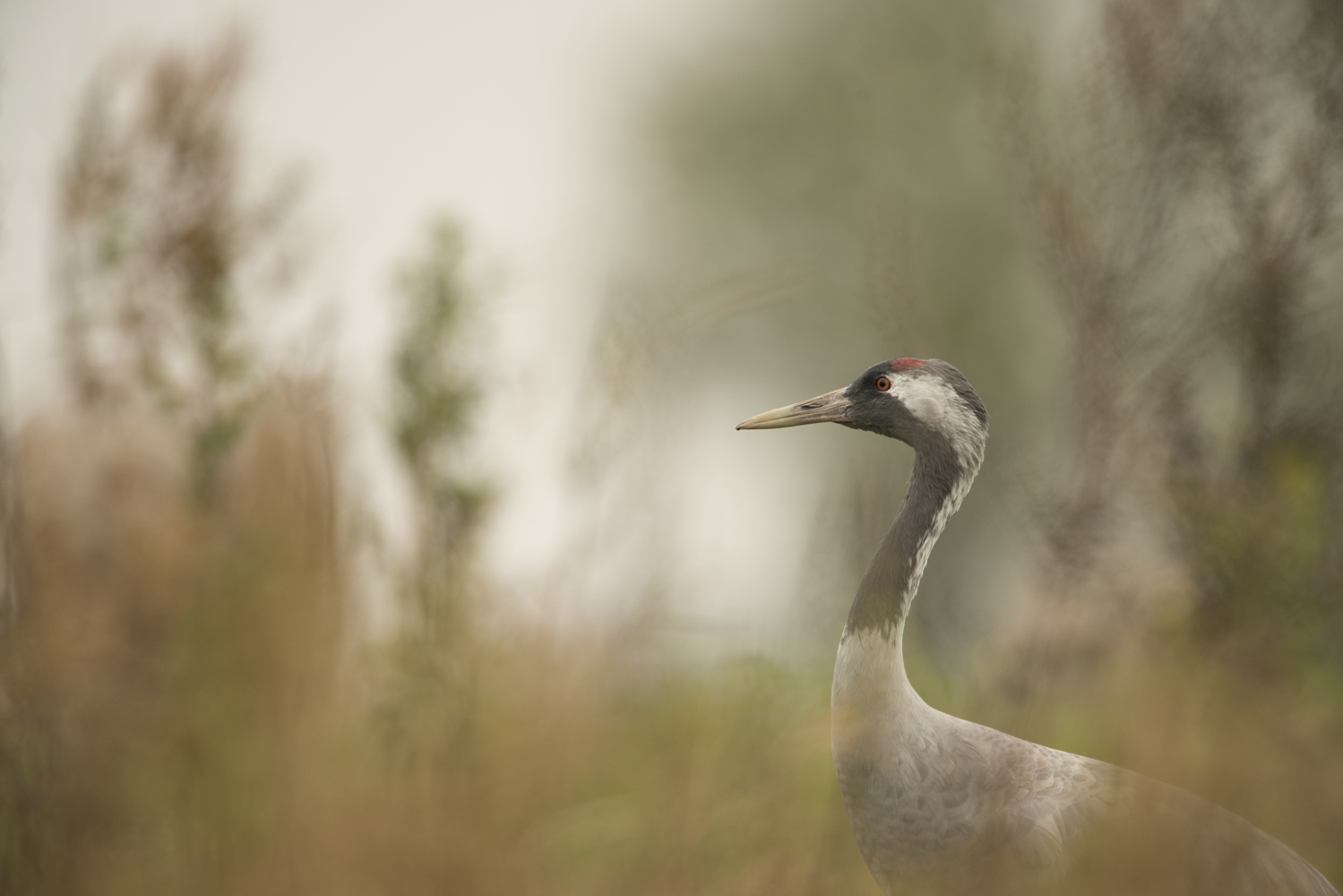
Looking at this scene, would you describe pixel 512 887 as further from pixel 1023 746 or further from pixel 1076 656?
pixel 1023 746

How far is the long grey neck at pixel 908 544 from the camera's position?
249 cm

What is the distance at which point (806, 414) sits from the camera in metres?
2.61

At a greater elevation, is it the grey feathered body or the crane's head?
the crane's head

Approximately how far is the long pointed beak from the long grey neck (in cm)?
26

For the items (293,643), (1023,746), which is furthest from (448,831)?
(1023,746)

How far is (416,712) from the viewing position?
1.39m

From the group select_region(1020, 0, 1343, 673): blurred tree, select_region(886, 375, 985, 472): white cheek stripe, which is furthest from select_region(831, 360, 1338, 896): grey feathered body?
select_region(1020, 0, 1343, 673): blurred tree

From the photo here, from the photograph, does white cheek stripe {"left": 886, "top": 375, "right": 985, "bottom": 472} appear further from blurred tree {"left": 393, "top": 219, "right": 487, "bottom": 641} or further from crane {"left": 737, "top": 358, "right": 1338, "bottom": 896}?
blurred tree {"left": 393, "top": 219, "right": 487, "bottom": 641}

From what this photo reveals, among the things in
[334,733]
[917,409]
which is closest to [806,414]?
[917,409]

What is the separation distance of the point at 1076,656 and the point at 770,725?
1.11 metres

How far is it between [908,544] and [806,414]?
Result: 440mm

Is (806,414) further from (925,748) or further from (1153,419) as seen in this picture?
(1153,419)

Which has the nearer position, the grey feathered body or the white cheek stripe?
the grey feathered body

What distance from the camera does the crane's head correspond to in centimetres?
262
